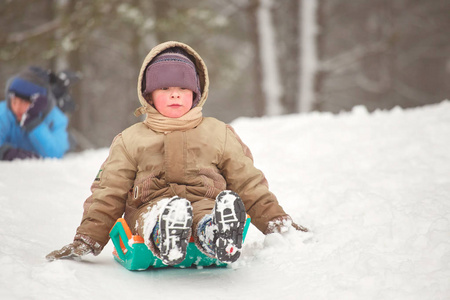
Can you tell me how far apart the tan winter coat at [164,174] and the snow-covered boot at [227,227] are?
0.97ft

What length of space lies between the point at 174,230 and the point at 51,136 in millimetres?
3995

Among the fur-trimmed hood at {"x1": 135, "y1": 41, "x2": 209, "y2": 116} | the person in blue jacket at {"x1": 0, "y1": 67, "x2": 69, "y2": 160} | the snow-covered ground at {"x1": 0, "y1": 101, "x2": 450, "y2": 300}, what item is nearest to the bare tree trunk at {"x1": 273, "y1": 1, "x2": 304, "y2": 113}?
the snow-covered ground at {"x1": 0, "y1": 101, "x2": 450, "y2": 300}

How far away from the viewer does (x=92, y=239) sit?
2.42 m

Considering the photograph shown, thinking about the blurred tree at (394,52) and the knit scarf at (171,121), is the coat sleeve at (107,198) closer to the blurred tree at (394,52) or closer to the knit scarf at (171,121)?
the knit scarf at (171,121)

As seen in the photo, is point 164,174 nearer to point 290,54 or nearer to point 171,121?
point 171,121

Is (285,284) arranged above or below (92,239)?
below

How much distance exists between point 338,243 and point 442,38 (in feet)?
58.6

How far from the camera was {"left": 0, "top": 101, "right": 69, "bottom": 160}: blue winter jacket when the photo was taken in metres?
5.30

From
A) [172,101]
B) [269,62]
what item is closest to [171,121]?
[172,101]

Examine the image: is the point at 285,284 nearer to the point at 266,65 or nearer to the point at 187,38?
the point at 266,65

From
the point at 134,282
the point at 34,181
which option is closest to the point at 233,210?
the point at 134,282

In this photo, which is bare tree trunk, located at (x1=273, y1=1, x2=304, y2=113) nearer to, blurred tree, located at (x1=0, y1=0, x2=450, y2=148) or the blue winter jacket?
blurred tree, located at (x1=0, y1=0, x2=450, y2=148)

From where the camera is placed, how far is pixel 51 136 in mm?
5609

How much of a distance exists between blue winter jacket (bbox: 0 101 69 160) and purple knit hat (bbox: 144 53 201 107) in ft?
10.6
